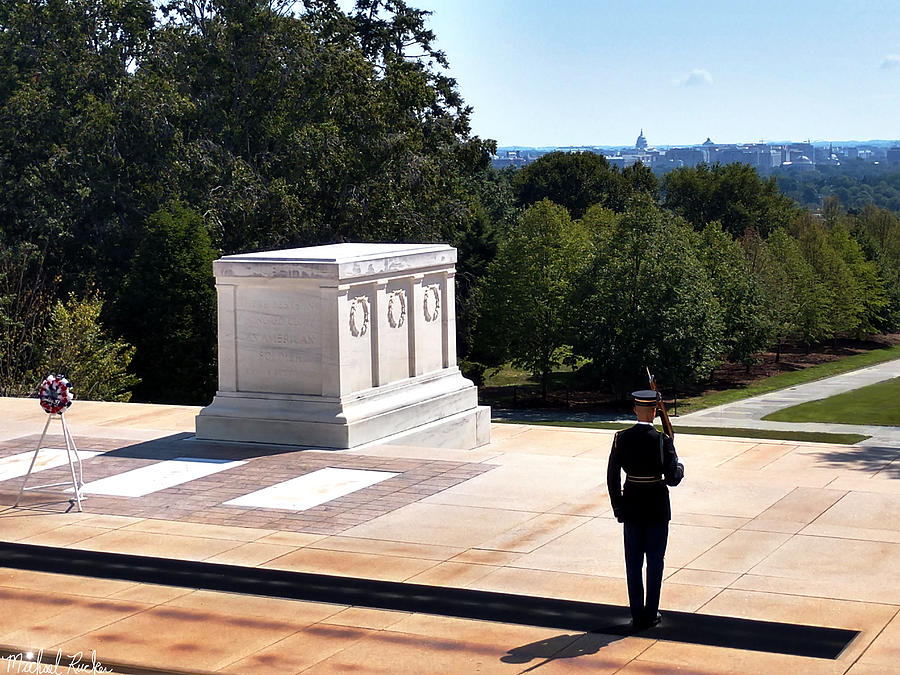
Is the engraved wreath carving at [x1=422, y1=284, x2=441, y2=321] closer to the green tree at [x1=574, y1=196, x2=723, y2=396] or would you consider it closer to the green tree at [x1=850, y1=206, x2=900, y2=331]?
the green tree at [x1=574, y1=196, x2=723, y2=396]

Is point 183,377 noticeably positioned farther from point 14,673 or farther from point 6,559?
point 14,673

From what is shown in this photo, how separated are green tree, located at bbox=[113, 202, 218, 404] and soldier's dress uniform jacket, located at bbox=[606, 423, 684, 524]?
28.3m

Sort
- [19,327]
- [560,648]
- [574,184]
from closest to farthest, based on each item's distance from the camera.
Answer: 1. [560,648]
2. [19,327]
3. [574,184]

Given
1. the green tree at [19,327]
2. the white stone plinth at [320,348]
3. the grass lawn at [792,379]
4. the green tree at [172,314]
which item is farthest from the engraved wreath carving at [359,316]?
the grass lawn at [792,379]

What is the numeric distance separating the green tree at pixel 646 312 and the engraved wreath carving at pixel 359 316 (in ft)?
114

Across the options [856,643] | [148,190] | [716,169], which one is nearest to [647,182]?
[716,169]

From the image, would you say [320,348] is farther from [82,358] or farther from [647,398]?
[82,358]

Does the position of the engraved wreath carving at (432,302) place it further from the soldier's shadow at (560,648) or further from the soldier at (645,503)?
the soldier's shadow at (560,648)

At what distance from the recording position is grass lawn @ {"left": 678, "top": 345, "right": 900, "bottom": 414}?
52.0 metres

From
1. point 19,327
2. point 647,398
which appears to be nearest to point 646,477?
point 647,398

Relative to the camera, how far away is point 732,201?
8894 centimetres

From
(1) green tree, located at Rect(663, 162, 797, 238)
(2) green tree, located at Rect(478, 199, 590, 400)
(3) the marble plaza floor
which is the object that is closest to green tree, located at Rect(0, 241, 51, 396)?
(3) the marble plaza floor

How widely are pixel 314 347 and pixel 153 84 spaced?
27780 mm

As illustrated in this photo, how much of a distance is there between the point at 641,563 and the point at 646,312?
43.0 meters
